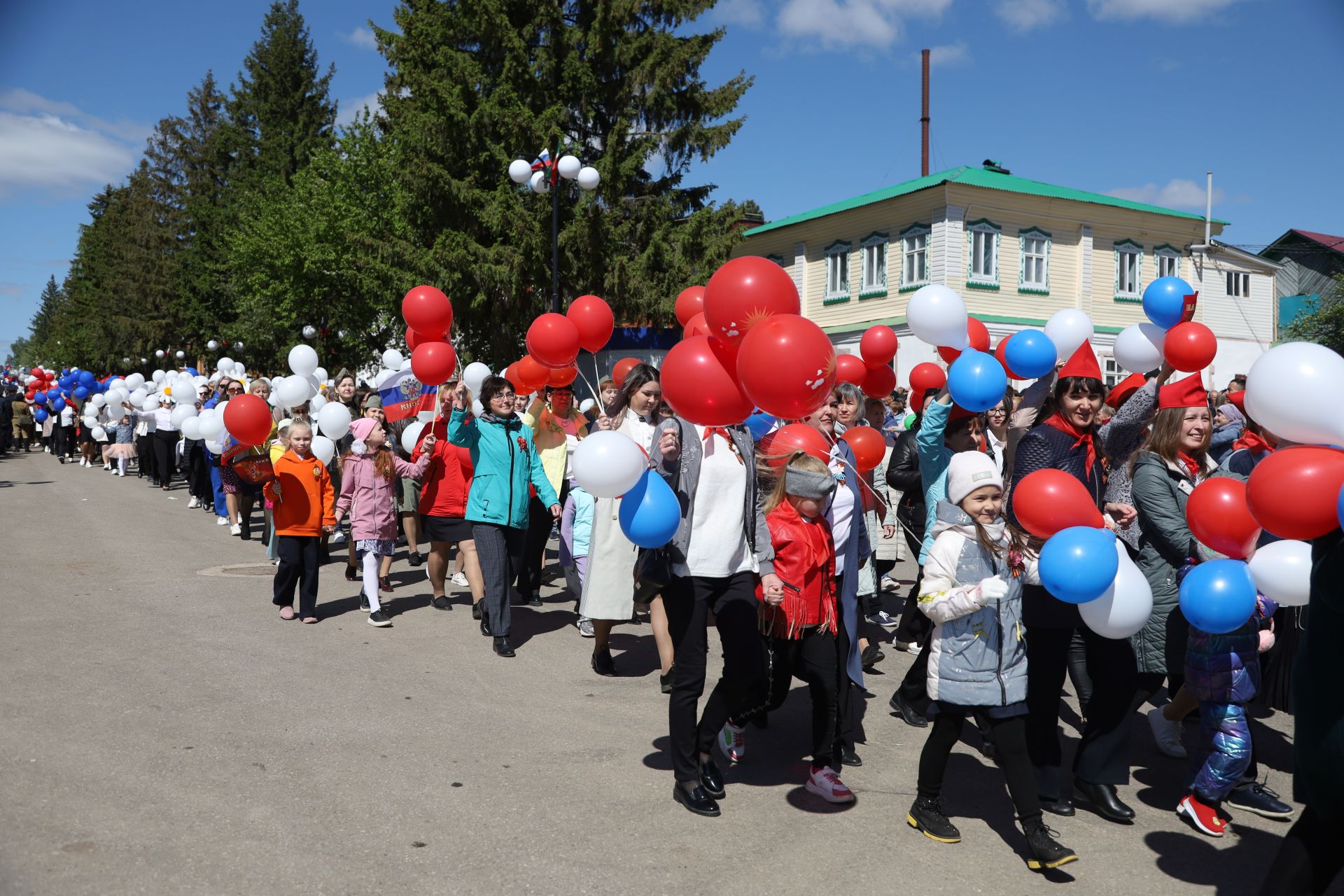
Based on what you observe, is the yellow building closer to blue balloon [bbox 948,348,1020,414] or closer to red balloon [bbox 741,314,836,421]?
blue balloon [bbox 948,348,1020,414]

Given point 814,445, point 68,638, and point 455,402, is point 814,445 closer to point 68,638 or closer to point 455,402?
point 455,402

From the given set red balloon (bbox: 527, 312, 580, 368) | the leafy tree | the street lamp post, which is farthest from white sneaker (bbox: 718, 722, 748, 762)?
the leafy tree

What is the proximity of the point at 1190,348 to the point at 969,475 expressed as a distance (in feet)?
6.04

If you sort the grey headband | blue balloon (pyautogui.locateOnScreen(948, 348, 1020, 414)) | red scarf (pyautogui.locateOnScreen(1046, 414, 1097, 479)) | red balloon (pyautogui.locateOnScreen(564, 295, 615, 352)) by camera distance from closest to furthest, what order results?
the grey headband
red scarf (pyautogui.locateOnScreen(1046, 414, 1097, 479))
blue balloon (pyautogui.locateOnScreen(948, 348, 1020, 414))
red balloon (pyautogui.locateOnScreen(564, 295, 615, 352))

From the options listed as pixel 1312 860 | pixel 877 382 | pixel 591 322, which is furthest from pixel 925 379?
pixel 1312 860

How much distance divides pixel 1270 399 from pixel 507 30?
23.4 m

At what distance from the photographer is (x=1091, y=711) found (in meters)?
4.63

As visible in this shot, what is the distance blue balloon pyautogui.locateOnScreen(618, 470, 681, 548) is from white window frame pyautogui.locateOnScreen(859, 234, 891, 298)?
26.2 m

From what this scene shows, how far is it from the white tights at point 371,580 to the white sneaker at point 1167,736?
228 inches

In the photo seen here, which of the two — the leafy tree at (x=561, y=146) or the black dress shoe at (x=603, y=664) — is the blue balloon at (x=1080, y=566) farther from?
the leafy tree at (x=561, y=146)

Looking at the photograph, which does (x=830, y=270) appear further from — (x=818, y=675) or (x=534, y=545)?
(x=818, y=675)

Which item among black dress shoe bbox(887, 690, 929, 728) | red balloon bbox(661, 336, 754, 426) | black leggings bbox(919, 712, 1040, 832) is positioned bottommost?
black dress shoe bbox(887, 690, 929, 728)

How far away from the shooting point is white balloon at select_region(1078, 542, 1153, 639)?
3.75 meters

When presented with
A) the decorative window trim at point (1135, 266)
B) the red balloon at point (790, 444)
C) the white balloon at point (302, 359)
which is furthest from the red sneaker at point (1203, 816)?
the decorative window trim at point (1135, 266)
